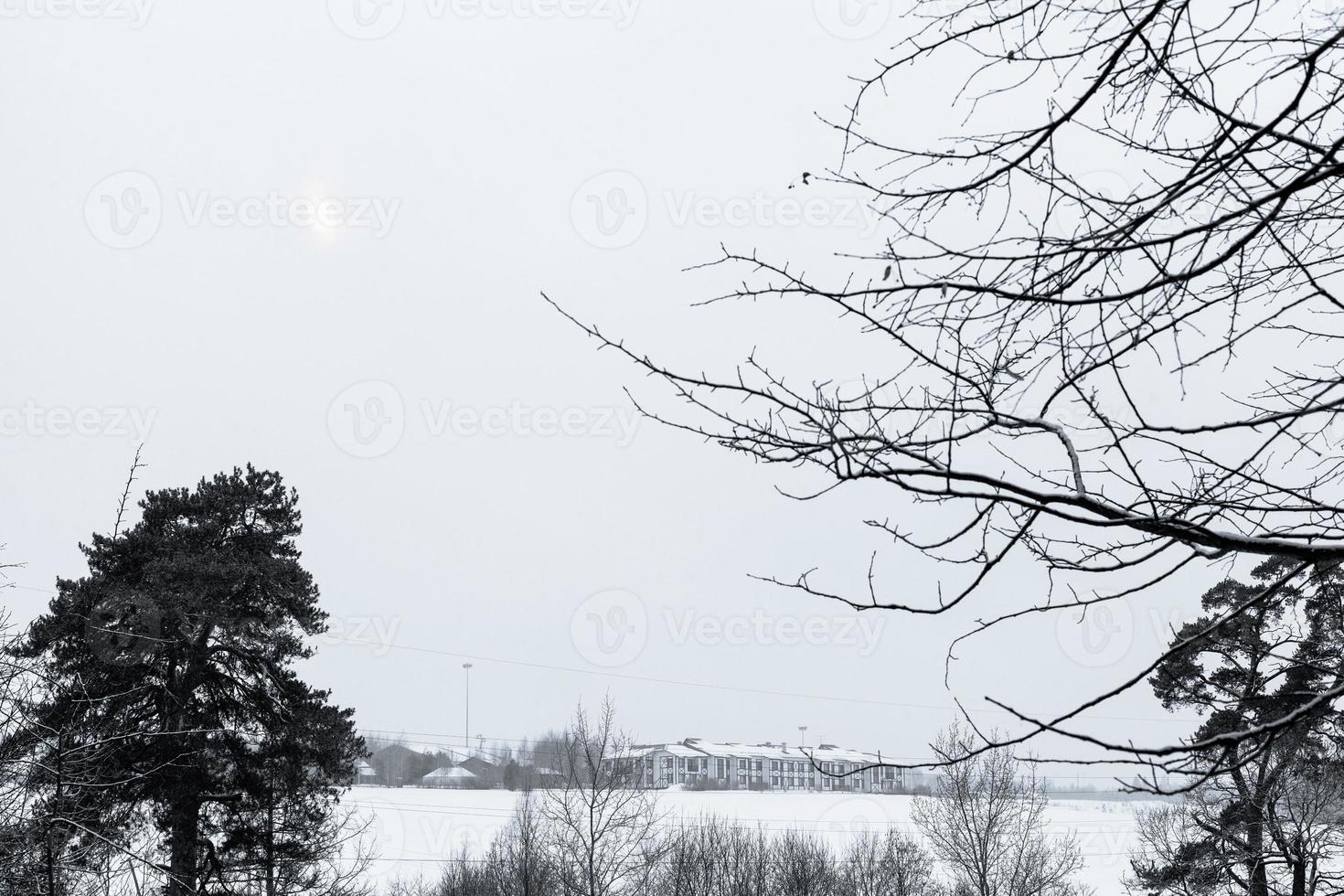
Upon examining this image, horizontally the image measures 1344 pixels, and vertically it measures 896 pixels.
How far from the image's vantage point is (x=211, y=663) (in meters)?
18.2

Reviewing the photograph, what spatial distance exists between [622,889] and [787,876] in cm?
613

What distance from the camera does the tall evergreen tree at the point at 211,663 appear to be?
16375 millimetres

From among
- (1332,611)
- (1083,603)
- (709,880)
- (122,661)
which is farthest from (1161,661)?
(709,880)

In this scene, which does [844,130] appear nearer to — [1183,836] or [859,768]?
[859,768]

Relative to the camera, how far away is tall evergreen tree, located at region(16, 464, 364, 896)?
16.4 m

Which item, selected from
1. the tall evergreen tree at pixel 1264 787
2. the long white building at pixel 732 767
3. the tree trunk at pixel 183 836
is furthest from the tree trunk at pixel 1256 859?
the long white building at pixel 732 767

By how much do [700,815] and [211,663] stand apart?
40771 millimetres

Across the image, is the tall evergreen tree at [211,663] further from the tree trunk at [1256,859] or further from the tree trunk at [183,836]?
the tree trunk at [1256,859]

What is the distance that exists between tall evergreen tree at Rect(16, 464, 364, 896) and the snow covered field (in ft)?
92.9

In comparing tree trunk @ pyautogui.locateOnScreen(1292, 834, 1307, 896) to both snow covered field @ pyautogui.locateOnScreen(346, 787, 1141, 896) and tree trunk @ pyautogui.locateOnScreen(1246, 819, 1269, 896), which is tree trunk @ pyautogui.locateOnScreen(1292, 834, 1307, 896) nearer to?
tree trunk @ pyautogui.locateOnScreen(1246, 819, 1269, 896)

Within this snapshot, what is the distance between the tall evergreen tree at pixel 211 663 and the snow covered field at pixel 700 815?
28.3m

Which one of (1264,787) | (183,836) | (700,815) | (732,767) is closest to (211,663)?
(183,836)

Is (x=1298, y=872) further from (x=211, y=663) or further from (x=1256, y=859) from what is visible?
(x=211, y=663)

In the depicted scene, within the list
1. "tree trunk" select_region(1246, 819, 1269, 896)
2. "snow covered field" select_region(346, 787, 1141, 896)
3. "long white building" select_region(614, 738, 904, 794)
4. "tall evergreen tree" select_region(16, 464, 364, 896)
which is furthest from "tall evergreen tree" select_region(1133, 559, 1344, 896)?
"long white building" select_region(614, 738, 904, 794)
